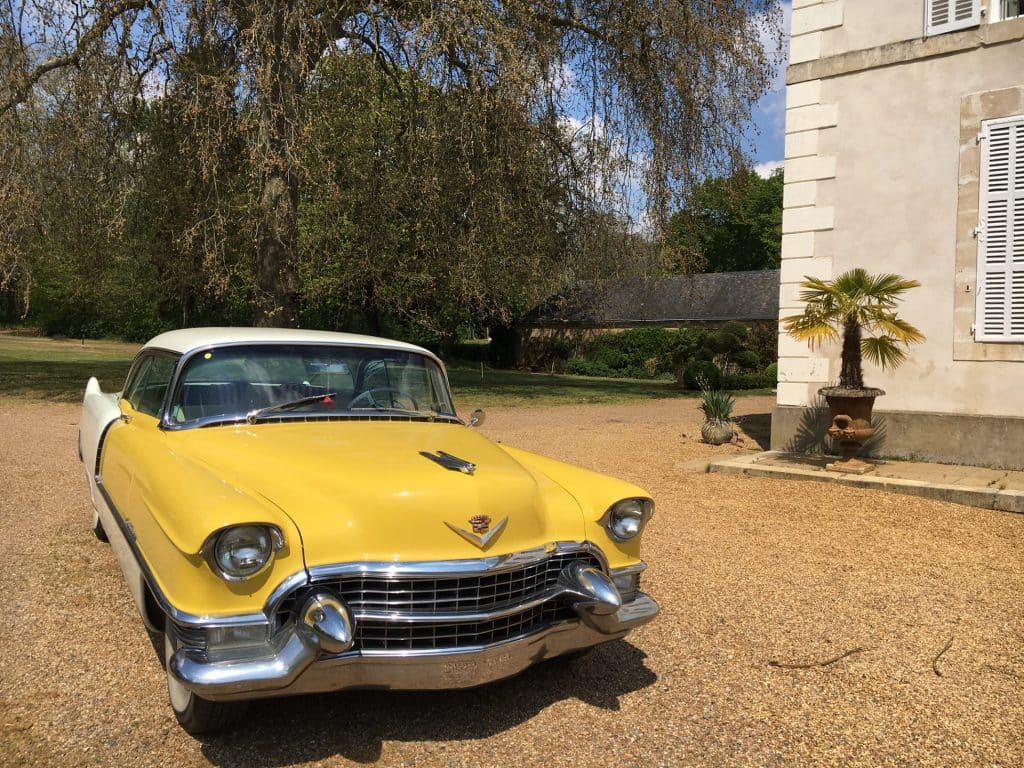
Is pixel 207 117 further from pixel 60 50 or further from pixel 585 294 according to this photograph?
pixel 585 294

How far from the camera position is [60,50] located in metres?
13.0

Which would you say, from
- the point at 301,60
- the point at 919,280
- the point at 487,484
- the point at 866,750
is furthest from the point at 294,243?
the point at 866,750

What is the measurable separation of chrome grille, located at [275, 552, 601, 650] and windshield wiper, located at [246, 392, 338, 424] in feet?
3.96

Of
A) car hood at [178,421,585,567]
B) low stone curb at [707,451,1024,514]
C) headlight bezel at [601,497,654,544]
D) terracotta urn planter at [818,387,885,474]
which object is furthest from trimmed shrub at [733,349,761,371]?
car hood at [178,421,585,567]

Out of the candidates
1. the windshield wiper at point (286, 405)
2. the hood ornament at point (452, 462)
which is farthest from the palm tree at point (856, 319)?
A: the hood ornament at point (452, 462)

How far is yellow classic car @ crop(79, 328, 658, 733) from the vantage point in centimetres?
258

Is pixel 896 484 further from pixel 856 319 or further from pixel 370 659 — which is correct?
pixel 370 659

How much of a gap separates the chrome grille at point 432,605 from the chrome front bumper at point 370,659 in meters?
0.05

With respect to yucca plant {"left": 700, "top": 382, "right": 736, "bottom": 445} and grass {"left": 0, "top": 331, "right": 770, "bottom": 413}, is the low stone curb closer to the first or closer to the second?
yucca plant {"left": 700, "top": 382, "right": 736, "bottom": 445}

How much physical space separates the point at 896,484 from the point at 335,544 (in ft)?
21.4

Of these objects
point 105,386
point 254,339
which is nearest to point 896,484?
point 254,339

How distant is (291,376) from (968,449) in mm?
7502

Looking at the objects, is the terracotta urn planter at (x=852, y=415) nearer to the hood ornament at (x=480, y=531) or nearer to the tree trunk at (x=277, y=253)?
the hood ornament at (x=480, y=531)

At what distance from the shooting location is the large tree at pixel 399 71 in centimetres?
1159
